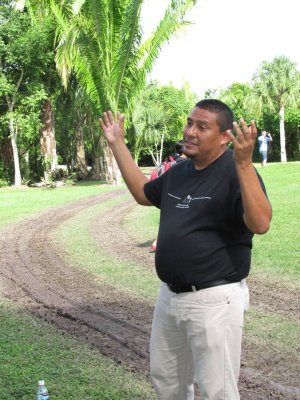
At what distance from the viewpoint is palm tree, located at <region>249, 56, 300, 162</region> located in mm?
38125

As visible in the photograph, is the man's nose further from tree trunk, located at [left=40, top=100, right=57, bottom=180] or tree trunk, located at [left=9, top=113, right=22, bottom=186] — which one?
tree trunk, located at [left=40, top=100, right=57, bottom=180]

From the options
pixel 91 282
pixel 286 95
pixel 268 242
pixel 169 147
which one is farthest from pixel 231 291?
pixel 169 147

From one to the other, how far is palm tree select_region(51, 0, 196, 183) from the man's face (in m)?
20.5

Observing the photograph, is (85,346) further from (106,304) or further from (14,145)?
(14,145)

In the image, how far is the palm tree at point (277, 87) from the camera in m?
38.1

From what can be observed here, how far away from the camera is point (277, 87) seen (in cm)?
3866

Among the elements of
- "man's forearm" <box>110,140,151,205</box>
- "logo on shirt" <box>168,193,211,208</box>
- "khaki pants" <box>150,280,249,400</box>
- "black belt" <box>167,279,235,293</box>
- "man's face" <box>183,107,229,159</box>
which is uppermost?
"man's face" <box>183,107,229,159</box>

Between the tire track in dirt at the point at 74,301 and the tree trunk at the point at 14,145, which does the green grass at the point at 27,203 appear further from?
the tree trunk at the point at 14,145

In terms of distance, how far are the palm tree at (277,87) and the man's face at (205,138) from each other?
1414 inches

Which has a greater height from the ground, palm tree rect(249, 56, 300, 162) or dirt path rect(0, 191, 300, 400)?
palm tree rect(249, 56, 300, 162)

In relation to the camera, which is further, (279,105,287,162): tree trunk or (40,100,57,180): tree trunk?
(279,105,287,162): tree trunk

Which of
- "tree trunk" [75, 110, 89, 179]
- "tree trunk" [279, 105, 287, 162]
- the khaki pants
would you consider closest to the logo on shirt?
the khaki pants

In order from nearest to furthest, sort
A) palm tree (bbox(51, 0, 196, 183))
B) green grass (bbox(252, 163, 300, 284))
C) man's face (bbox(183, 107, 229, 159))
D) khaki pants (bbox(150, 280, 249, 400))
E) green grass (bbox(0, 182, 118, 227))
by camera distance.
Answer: khaki pants (bbox(150, 280, 249, 400)), man's face (bbox(183, 107, 229, 159)), green grass (bbox(252, 163, 300, 284)), green grass (bbox(0, 182, 118, 227)), palm tree (bbox(51, 0, 196, 183))

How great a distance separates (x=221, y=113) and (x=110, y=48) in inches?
855
